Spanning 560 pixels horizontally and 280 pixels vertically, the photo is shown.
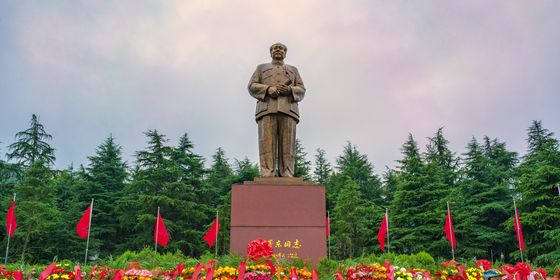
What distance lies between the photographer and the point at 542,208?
15203 millimetres

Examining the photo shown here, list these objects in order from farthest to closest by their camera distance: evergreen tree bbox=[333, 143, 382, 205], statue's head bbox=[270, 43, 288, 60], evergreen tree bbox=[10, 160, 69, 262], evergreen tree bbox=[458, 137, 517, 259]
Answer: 1. evergreen tree bbox=[333, 143, 382, 205]
2. evergreen tree bbox=[458, 137, 517, 259]
3. evergreen tree bbox=[10, 160, 69, 262]
4. statue's head bbox=[270, 43, 288, 60]

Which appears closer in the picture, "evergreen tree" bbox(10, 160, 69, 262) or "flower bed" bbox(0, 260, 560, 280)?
"flower bed" bbox(0, 260, 560, 280)

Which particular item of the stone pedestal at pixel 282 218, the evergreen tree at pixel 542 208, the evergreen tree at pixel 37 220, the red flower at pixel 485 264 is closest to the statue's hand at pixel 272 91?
the stone pedestal at pixel 282 218

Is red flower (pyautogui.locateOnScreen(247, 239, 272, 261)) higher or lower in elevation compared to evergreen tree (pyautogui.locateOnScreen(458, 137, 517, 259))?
lower

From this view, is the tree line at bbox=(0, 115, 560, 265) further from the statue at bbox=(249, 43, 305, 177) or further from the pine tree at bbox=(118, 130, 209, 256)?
the statue at bbox=(249, 43, 305, 177)

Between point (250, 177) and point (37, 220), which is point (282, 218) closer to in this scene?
point (37, 220)

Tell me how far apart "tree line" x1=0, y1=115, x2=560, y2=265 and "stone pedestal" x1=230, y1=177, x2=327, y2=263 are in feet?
40.8

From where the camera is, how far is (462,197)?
64.3 feet

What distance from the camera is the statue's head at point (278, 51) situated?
700 centimetres

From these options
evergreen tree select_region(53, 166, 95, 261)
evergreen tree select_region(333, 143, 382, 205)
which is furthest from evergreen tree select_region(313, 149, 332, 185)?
evergreen tree select_region(53, 166, 95, 261)

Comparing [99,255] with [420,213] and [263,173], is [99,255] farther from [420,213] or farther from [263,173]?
[263,173]

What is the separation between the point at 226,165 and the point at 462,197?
13127 mm

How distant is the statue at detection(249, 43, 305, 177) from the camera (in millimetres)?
6605

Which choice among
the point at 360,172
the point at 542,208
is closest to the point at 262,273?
the point at 542,208
